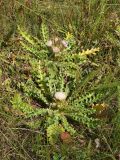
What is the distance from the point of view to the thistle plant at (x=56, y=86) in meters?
2.70

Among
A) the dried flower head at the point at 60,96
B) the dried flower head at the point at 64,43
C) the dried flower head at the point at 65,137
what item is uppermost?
the dried flower head at the point at 64,43

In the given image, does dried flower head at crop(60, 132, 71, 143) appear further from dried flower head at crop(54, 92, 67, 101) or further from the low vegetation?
dried flower head at crop(54, 92, 67, 101)

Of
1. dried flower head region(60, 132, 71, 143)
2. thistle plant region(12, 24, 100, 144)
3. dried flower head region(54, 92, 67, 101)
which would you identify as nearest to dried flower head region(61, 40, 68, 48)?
thistle plant region(12, 24, 100, 144)

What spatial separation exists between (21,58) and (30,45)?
16 centimetres

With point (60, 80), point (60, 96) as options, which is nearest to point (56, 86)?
point (60, 80)

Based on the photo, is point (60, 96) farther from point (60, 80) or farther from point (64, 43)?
point (64, 43)

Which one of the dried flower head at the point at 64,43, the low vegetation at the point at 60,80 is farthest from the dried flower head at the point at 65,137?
the dried flower head at the point at 64,43

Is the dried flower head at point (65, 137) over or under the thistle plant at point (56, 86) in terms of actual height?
under

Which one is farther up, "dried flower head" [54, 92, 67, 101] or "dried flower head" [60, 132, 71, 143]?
"dried flower head" [54, 92, 67, 101]

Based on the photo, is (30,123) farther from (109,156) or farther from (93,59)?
(93,59)

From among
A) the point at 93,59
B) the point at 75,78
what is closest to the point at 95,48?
the point at 93,59

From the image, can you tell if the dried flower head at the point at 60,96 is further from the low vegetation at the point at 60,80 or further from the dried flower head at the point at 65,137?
the dried flower head at the point at 65,137

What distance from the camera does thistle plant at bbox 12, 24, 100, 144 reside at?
8.85 ft

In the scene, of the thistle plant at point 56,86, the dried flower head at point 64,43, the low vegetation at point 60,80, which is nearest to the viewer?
the low vegetation at point 60,80
